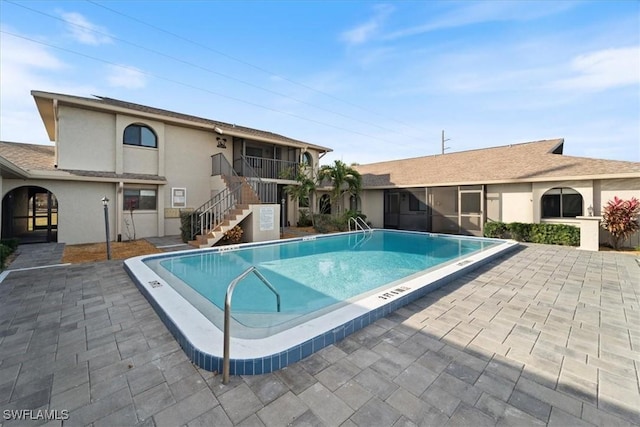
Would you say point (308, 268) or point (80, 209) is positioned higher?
point (80, 209)

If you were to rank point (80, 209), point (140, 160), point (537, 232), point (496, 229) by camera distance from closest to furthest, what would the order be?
point (80, 209), point (537, 232), point (140, 160), point (496, 229)

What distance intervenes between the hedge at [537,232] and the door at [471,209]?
0.98 m

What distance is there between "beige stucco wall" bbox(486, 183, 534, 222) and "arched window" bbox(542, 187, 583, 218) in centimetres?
68

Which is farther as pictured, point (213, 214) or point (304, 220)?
point (304, 220)

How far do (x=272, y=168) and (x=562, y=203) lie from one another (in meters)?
15.4

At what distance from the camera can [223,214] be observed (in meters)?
11.8

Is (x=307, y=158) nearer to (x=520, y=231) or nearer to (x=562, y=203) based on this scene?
(x=520, y=231)

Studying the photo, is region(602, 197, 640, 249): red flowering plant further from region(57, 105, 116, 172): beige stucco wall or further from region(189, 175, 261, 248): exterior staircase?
region(57, 105, 116, 172): beige stucco wall

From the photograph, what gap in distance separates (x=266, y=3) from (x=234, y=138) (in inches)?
281

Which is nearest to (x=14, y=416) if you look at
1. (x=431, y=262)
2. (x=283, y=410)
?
(x=283, y=410)

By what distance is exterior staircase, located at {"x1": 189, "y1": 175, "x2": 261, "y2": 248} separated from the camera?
10.6 m

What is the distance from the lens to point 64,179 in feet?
35.2

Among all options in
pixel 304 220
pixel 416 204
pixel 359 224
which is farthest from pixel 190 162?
pixel 416 204

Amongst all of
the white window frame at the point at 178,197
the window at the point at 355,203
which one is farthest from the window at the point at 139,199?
the window at the point at 355,203
